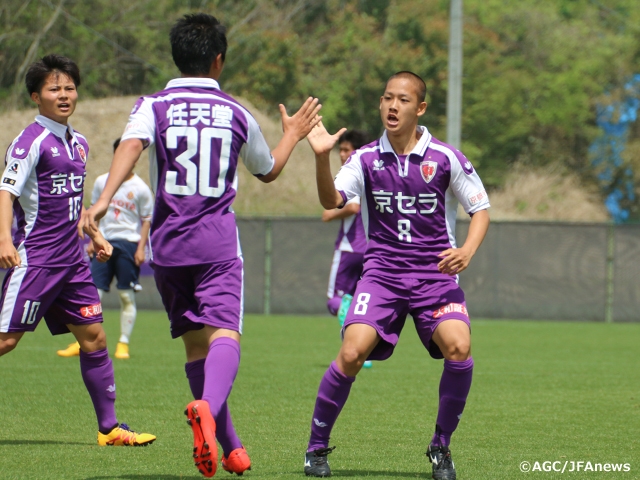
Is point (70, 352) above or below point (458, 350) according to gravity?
below

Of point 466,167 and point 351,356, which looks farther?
point 466,167

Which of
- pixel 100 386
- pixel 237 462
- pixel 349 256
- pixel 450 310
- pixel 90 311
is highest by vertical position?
pixel 349 256

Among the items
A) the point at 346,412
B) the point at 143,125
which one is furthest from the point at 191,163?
the point at 346,412

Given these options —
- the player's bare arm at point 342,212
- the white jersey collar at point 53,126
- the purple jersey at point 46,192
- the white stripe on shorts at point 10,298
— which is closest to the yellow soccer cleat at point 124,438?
the white stripe on shorts at point 10,298

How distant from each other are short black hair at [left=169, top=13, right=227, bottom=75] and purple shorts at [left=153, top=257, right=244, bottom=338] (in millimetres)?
884

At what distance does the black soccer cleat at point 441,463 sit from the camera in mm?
4809

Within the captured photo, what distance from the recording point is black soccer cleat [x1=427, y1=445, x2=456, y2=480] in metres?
4.81

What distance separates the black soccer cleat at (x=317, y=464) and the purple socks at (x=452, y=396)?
54cm

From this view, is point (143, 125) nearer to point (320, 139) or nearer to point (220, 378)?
point (320, 139)

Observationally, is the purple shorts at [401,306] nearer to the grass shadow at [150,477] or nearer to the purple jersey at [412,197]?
the purple jersey at [412,197]

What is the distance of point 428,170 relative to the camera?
16.8 ft

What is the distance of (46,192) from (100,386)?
3.72ft

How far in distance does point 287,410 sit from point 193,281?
2.81 meters

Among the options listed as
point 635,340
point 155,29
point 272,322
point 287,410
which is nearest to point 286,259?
point 272,322
